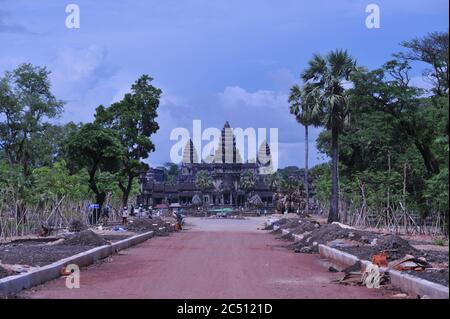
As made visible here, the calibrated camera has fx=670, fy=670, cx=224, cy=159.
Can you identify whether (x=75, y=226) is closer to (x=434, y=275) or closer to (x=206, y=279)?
(x=206, y=279)

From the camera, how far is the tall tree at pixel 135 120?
168ft

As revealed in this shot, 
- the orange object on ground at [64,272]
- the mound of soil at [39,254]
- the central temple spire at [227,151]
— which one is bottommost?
the orange object on ground at [64,272]

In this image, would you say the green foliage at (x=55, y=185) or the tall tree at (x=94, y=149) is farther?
the tall tree at (x=94, y=149)

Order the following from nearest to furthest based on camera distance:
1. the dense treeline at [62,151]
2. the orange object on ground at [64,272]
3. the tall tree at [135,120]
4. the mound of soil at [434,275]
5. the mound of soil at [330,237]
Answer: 1. the mound of soil at [434,275]
2. the orange object on ground at [64,272]
3. the mound of soil at [330,237]
4. the dense treeline at [62,151]
5. the tall tree at [135,120]

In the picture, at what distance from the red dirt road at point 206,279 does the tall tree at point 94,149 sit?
2031cm

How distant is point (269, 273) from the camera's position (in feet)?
55.5

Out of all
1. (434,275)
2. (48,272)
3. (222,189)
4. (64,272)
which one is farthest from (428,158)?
(222,189)

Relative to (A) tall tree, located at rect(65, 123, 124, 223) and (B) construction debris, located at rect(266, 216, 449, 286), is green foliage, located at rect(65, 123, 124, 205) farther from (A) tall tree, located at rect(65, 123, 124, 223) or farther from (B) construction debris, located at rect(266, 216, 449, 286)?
(B) construction debris, located at rect(266, 216, 449, 286)

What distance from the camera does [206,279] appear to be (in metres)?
15.2

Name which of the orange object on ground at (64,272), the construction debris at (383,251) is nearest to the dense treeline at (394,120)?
the construction debris at (383,251)

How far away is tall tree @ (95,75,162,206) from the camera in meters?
51.3

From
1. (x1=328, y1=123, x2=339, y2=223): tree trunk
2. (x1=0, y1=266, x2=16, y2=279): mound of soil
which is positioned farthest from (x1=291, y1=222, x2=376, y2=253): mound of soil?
(x1=0, y1=266, x2=16, y2=279): mound of soil

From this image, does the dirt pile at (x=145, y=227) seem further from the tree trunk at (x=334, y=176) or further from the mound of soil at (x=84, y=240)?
the mound of soil at (x=84, y=240)

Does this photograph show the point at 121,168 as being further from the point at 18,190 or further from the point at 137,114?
the point at 18,190
